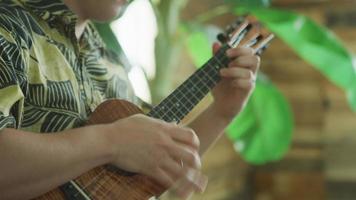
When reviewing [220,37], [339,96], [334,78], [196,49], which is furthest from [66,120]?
[339,96]

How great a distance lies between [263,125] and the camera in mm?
1599

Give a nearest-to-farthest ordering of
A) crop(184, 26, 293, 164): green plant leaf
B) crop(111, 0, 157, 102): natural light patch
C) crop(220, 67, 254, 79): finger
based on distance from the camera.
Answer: crop(220, 67, 254, 79): finger, crop(111, 0, 157, 102): natural light patch, crop(184, 26, 293, 164): green plant leaf

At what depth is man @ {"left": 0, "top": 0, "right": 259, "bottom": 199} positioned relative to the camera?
59 centimetres

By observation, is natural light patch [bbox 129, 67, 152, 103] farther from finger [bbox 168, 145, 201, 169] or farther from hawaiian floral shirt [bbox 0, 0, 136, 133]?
finger [bbox 168, 145, 201, 169]

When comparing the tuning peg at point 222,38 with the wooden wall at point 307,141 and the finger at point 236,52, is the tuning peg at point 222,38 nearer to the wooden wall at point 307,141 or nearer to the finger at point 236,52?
the finger at point 236,52

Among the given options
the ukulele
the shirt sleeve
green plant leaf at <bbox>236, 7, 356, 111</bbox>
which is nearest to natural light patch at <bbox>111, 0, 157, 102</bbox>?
green plant leaf at <bbox>236, 7, 356, 111</bbox>

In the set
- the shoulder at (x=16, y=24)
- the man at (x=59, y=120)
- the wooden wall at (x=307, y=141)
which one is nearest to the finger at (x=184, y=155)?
the man at (x=59, y=120)

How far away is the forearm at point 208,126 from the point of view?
937mm

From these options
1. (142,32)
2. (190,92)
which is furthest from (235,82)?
(142,32)

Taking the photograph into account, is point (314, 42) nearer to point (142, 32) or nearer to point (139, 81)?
point (142, 32)

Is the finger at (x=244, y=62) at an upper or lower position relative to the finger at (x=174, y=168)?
lower

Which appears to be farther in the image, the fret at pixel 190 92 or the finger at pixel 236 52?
the finger at pixel 236 52

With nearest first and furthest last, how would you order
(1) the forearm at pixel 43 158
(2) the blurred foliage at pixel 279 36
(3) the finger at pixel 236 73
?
(1) the forearm at pixel 43 158
(3) the finger at pixel 236 73
(2) the blurred foliage at pixel 279 36

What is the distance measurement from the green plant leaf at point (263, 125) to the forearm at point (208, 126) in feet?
1.97
